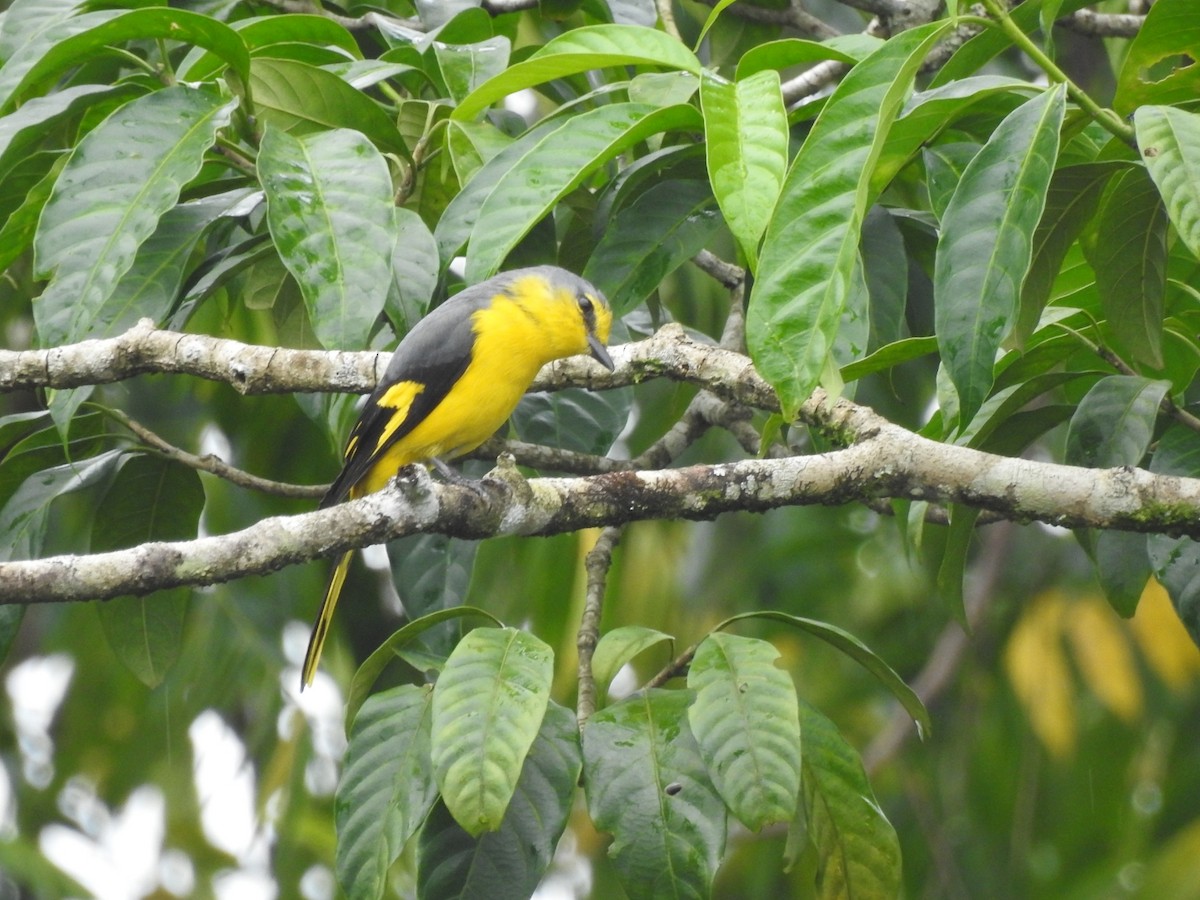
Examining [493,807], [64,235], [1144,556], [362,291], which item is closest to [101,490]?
[64,235]

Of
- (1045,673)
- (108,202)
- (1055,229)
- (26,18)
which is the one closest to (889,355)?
(1055,229)

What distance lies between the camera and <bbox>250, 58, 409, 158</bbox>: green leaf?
118 inches

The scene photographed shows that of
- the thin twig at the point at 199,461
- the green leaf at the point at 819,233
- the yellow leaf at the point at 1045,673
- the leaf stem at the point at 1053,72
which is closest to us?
the green leaf at the point at 819,233

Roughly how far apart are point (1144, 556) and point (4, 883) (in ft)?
21.7

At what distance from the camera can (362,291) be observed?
8.40 feet

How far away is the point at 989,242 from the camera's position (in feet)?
6.91

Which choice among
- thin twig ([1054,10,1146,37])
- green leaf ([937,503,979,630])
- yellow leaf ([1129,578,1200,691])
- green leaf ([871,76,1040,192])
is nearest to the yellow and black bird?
green leaf ([937,503,979,630])

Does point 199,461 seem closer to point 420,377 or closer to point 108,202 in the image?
point 420,377

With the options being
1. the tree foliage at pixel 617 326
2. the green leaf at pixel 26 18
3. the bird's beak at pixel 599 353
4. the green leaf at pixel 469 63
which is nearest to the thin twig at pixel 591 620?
the tree foliage at pixel 617 326

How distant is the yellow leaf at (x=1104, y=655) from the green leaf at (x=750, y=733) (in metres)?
4.02

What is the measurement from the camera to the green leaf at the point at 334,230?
2.54m

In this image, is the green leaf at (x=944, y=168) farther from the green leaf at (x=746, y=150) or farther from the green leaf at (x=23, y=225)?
the green leaf at (x=23, y=225)

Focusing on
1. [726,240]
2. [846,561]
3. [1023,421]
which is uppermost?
[1023,421]

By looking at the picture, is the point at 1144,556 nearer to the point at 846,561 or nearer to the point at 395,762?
the point at 395,762
